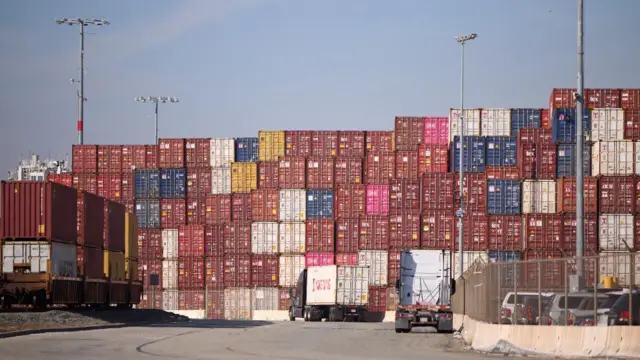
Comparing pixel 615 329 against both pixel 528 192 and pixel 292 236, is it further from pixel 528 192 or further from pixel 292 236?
pixel 292 236

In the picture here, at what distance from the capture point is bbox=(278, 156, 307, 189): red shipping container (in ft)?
275

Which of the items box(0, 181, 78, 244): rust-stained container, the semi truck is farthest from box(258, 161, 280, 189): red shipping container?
box(0, 181, 78, 244): rust-stained container

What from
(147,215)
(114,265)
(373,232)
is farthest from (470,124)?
(114,265)

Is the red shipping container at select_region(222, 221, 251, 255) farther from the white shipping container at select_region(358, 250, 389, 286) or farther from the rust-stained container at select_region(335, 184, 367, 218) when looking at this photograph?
the white shipping container at select_region(358, 250, 389, 286)

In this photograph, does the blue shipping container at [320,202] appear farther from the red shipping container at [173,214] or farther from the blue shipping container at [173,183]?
the blue shipping container at [173,183]

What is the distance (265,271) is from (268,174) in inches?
265

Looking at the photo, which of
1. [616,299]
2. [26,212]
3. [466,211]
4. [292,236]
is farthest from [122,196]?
[616,299]

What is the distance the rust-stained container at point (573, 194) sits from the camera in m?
71.0

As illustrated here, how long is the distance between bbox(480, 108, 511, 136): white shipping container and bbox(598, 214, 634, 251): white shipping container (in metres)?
11.0

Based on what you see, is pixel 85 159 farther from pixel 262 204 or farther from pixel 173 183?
pixel 262 204

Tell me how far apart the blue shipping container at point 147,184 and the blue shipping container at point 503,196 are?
25.3 m

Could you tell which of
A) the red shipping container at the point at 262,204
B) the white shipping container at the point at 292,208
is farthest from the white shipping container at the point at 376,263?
the red shipping container at the point at 262,204

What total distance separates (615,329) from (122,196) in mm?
65212

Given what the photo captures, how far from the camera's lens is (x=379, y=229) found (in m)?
80.4
